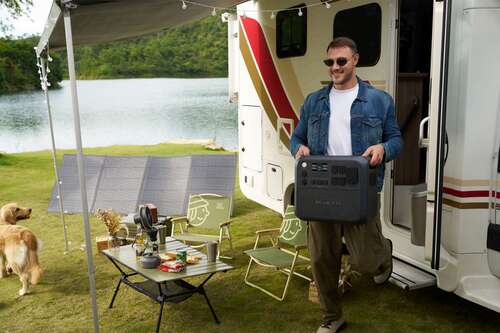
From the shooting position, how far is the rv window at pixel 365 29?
3807 mm

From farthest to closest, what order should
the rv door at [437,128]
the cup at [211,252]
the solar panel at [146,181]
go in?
the solar panel at [146,181], the cup at [211,252], the rv door at [437,128]

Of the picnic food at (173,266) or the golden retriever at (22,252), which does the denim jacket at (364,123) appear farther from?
the golden retriever at (22,252)

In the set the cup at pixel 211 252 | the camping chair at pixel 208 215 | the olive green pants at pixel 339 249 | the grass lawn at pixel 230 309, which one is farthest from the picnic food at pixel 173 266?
the camping chair at pixel 208 215

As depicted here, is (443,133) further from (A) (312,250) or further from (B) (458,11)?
(A) (312,250)

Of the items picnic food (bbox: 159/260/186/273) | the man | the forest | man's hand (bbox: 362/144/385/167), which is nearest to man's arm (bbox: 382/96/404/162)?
the man

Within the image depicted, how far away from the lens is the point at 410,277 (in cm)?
354

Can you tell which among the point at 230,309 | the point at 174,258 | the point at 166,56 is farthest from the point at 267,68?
the point at 166,56

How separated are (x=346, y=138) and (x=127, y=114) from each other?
2220 cm

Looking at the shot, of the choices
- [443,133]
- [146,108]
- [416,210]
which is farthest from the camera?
[146,108]

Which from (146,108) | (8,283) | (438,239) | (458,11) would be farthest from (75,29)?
(146,108)

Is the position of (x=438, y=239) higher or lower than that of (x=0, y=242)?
higher

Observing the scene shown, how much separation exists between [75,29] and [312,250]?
2.81 metres

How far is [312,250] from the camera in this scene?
120 inches

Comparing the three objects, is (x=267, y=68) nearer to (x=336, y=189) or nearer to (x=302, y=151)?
(x=302, y=151)
